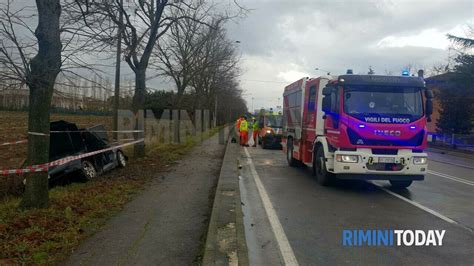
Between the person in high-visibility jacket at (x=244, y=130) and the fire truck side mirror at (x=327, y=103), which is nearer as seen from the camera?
the fire truck side mirror at (x=327, y=103)

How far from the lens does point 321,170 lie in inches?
417

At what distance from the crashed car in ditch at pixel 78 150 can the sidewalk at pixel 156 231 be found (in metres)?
1.75

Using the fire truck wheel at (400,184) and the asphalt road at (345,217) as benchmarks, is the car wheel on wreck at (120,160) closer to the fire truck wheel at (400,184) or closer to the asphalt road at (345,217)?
the asphalt road at (345,217)

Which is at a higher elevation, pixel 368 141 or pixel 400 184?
pixel 368 141

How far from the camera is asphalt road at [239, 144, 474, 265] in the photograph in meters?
5.32

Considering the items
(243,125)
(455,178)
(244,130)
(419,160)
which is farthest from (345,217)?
(244,130)

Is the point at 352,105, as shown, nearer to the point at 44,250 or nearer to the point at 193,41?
the point at 44,250

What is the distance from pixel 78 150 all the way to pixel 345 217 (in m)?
7.00

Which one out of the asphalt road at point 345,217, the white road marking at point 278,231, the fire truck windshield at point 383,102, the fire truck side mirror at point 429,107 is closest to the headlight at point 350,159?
the asphalt road at point 345,217

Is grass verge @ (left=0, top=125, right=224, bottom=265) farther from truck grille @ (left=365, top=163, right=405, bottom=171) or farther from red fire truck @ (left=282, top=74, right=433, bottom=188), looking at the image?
truck grille @ (left=365, top=163, right=405, bottom=171)

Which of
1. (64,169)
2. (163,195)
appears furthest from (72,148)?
(163,195)

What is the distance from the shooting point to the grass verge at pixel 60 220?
503 centimetres

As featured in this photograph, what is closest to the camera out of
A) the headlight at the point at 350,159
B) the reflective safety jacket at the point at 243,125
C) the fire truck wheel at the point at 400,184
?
the headlight at the point at 350,159

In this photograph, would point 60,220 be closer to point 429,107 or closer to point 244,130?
point 429,107
